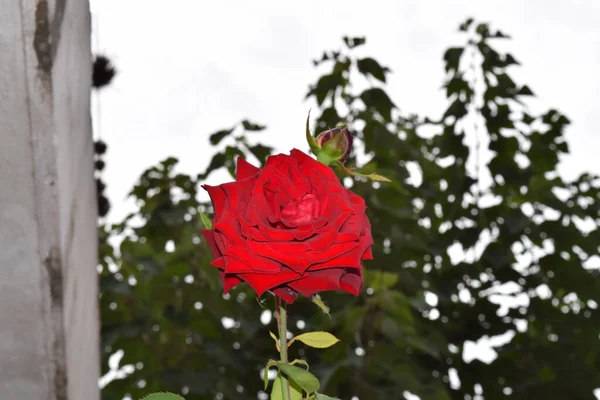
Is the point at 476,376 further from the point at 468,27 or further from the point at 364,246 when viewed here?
the point at 364,246

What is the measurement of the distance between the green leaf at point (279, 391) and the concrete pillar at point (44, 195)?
54 centimetres

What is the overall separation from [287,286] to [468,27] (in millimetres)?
2602

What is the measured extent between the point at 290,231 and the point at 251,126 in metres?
1.98

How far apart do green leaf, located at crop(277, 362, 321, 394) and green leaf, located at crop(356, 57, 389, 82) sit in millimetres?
1983

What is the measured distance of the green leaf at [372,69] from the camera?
2543 mm

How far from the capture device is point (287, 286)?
2.08 ft

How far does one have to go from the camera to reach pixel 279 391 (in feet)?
2.25

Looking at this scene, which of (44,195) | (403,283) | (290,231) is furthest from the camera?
(403,283)

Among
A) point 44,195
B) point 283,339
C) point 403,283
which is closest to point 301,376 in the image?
point 283,339

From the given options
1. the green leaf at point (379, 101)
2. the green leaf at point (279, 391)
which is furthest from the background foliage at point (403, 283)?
the green leaf at point (279, 391)

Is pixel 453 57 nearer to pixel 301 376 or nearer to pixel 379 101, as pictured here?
pixel 379 101

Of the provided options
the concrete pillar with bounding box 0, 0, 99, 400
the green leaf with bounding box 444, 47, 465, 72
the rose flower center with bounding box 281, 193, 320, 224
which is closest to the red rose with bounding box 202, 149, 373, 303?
the rose flower center with bounding box 281, 193, 320, 224

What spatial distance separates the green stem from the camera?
2.10ft

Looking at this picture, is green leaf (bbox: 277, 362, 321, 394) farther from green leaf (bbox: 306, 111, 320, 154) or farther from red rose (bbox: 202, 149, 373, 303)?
green leaf (bbox: 306, 111, 320, 154)
